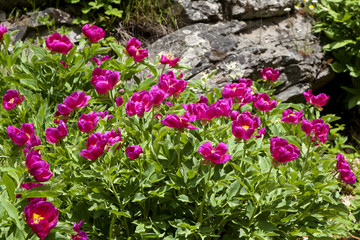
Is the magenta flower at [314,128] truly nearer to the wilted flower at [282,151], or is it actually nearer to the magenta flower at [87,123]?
the wilted flower at [282,151]

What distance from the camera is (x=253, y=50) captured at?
356cm

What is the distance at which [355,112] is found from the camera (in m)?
4.17

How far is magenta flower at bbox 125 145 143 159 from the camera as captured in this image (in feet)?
5.01

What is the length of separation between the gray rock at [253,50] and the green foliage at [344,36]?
5.2 inches

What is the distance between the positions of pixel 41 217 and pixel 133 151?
460 millimetres

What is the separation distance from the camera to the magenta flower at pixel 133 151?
5.01ft

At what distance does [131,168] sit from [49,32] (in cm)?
230

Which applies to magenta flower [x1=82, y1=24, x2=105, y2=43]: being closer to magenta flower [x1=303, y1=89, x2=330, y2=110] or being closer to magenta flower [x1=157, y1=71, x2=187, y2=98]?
magenta flower [x1=157, y1=71, x2=187, y2=98]

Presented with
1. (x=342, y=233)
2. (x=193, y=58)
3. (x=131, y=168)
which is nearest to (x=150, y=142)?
(x=131, y=168)

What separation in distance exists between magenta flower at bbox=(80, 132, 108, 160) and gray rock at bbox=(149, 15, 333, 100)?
5.87 feet

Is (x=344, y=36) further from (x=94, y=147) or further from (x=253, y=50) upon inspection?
(x=94, y=147)

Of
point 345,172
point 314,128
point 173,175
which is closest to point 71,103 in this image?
point 173,175

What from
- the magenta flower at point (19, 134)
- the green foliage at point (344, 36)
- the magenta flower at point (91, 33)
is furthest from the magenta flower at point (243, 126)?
the green foliage at point (344, 36)

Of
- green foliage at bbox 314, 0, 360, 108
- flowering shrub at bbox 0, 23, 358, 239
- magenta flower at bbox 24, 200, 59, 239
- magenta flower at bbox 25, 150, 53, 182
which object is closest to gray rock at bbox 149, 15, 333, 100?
green foliage at bbox 314, 0, 360, 108
